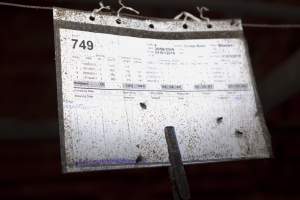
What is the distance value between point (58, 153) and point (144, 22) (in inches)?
49.4

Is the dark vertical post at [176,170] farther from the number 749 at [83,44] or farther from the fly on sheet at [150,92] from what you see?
the number 749 at [83,44]

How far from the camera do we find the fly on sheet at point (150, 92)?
0.72m

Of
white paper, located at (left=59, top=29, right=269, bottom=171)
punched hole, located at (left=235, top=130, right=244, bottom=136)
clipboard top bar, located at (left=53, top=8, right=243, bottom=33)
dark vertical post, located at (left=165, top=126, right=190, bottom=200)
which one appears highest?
clipboard top bar, located at (left=53, top=8, right=243, bottom=33)

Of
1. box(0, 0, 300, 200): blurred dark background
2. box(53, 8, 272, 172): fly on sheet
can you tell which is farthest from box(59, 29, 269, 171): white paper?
box(0, 0, 300, 200): blurred dark background

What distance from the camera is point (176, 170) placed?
698mm

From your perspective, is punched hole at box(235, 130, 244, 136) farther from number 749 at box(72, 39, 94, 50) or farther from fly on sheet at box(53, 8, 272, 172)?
number 749 at box(72, 39, 94, 50)

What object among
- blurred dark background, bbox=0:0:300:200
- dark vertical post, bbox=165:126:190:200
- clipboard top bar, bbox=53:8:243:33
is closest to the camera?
dark vertical post, bbox=165:126:190:200

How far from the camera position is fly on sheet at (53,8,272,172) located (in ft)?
2.37

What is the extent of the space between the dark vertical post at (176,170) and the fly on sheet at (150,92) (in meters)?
0.04

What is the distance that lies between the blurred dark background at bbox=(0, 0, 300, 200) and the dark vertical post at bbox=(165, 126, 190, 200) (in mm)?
1130

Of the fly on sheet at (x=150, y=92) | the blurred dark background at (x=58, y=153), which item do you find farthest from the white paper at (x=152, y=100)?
the blurred dark background at (x=58, y=153)

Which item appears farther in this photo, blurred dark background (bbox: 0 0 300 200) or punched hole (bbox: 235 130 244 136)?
blurred dark background (bbox: 0 0 300 200)

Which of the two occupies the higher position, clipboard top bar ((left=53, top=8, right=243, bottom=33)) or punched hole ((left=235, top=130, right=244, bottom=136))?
clipboard top bar ((left=53, top=8, right=243, bottom=33))

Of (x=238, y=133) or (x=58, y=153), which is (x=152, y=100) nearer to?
(x=238, y=133)
